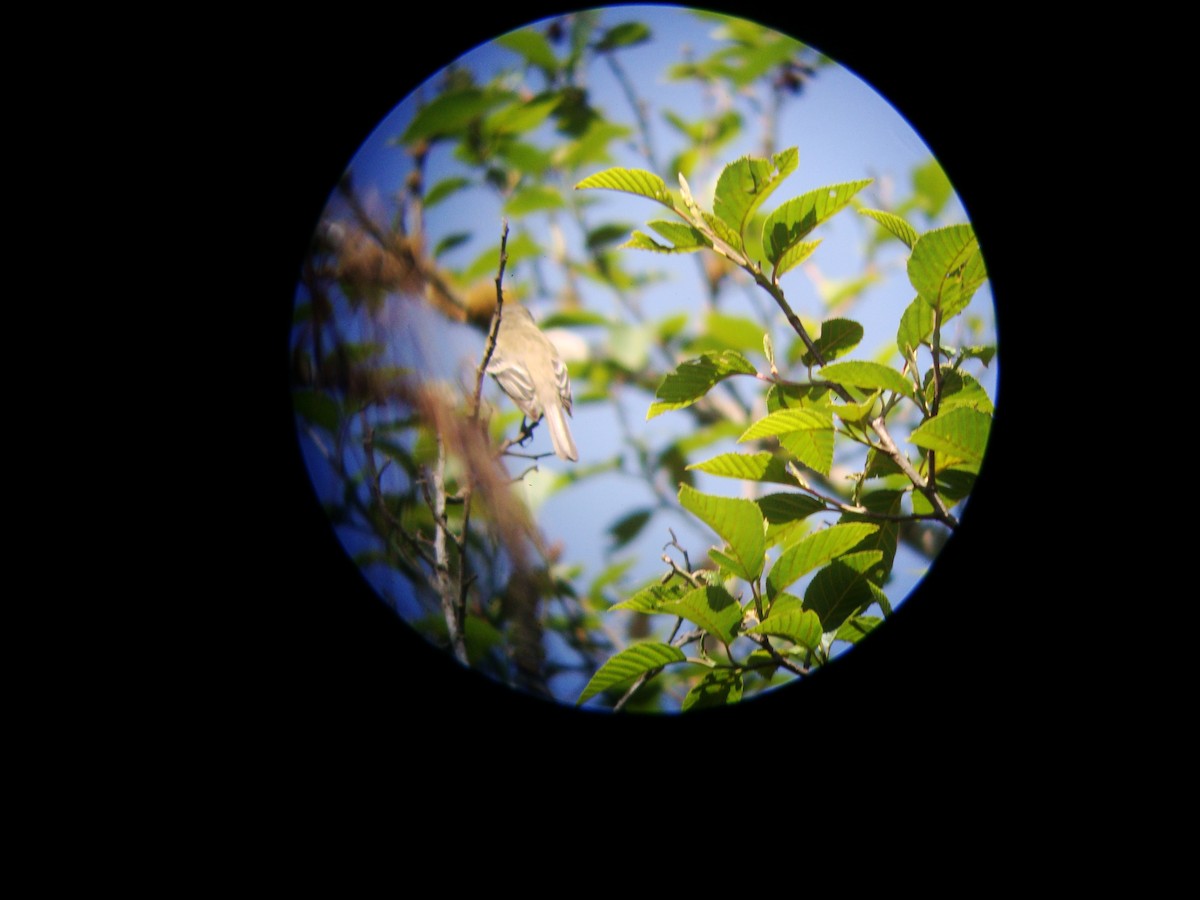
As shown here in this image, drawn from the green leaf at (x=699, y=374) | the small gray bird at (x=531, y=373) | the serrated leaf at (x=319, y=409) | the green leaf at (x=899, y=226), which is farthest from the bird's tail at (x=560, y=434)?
the green leaf at (x=899, y=226)

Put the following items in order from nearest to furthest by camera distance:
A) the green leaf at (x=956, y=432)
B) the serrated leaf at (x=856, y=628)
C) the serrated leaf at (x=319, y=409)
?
the green leaf at (x=956, y=432) < the serrated leaf at (x=856, y=628) < the serrated leaf at (x=319, y=409)

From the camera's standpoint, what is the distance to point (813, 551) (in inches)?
26.4

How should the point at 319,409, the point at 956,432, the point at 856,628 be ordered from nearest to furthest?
the point at 956,432, the point at 856,628, the point at 319,409

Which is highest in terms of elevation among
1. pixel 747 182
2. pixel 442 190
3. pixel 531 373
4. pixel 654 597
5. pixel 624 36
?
pixel 624 36

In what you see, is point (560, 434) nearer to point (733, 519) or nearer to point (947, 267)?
point (733, 519)

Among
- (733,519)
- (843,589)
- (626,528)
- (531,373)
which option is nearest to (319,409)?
(531,373)

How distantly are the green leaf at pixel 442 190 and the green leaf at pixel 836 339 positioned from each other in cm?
43

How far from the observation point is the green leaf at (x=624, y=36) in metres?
0.84

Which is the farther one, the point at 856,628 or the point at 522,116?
the point at 522,116

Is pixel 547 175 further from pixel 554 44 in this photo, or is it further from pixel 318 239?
pixel 318 239

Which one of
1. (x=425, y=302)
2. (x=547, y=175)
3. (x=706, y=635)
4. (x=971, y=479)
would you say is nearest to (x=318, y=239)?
(x=425, y=302)

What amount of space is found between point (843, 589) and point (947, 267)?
11.5 inches

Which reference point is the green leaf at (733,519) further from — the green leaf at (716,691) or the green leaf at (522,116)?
the green leaf at (522,116)

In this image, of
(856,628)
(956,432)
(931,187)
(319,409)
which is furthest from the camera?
(931,187)
